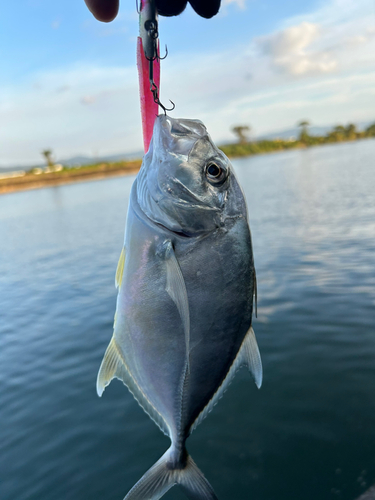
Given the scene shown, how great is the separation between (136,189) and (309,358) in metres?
4.36

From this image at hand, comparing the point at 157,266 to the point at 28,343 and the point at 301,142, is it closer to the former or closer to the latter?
the point at 28,343

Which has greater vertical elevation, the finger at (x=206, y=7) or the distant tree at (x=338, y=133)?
the finger at (x=206, y=7)

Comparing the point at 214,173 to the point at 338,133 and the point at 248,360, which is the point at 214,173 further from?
the point at 338,133

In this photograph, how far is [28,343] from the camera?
756 cm

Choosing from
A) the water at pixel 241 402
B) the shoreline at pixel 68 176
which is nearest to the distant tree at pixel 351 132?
the shoreline at pixel 68 176

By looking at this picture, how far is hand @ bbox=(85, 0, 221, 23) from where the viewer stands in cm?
265

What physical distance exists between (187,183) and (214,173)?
163mm

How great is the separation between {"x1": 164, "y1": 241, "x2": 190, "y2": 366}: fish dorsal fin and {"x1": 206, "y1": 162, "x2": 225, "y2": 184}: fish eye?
1.43ft

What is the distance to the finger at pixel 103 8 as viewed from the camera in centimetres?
264

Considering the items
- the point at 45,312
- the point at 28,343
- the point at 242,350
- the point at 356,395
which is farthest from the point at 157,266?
the point at 45,312

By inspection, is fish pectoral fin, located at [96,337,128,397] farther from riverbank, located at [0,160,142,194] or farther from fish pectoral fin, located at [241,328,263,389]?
riverbank, located at [0,160,142,194]

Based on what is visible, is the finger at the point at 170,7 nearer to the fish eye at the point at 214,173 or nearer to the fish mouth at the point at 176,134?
the fish mouth at the point at 176,134

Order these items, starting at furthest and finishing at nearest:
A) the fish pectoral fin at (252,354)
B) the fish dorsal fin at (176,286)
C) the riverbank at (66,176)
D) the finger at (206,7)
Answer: the riverbank at (66,176), the finger at (206,7), the fish pectoral fin at (252,354), the fish dorsal fin at (176,286)

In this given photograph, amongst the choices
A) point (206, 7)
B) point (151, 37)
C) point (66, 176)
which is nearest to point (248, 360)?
point (151, 37)
